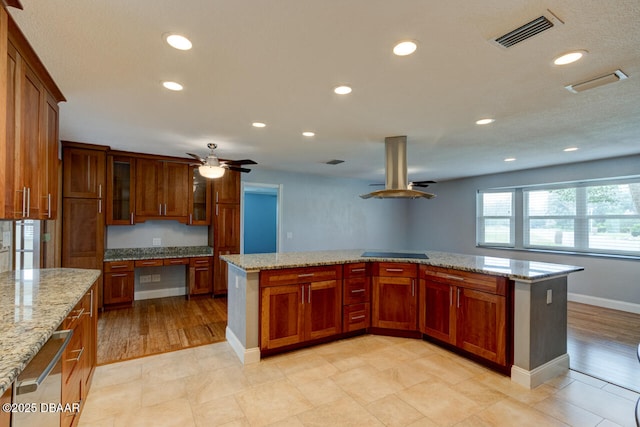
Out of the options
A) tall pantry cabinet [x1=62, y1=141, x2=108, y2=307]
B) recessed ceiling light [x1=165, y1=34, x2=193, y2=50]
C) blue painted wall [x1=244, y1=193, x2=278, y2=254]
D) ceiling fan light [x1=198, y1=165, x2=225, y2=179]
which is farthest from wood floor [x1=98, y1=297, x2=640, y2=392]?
blue painted wall [x1=244, y1=193, x2=278, y2=254]

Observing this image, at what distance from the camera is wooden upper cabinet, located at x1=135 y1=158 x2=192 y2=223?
486cm

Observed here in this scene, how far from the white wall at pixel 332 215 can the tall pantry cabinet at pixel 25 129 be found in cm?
358

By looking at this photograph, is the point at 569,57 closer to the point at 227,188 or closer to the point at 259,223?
the point at 227,188

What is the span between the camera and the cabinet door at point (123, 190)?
473 cm

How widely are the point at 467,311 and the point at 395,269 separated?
0.85m

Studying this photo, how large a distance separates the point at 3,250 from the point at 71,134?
6.14 feet

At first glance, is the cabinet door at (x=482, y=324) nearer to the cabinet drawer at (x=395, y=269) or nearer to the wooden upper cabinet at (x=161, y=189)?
the cabinet drawer at (x=395, y=269)

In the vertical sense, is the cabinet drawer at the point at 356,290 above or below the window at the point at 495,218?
below

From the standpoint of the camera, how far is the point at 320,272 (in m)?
3.27

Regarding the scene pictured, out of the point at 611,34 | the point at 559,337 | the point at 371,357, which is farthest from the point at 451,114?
the point at 371,357

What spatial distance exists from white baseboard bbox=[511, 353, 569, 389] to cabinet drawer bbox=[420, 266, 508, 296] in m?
0.65

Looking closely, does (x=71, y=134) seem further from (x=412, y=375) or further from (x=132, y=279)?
(x=412, y=375)

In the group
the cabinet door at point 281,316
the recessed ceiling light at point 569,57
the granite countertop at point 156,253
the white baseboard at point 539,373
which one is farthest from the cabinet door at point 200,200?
the recessed ceiling light at point 569,57

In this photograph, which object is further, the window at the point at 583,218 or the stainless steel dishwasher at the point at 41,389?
the window at the point at 583,218
